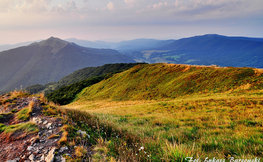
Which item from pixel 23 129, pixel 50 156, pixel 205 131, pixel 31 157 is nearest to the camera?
pixel 50 156

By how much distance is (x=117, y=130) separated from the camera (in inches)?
215

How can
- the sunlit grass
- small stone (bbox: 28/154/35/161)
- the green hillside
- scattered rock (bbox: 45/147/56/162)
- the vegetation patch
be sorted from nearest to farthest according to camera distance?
1. the sunlit grass
2. scattered rock (bbox: 45/147/56/162)
3. small stone (bbox: 28/154/35/161)
4. the vegetation patch
5. the green hillside

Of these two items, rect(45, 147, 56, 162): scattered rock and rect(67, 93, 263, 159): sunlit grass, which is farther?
rect(45, 147, 56, 162): scattered rock

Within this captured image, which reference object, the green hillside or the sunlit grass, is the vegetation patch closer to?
the sunlit grass

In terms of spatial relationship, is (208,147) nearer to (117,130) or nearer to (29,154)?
(117,130)

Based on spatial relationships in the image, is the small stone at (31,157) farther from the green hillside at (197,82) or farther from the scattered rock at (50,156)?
the green hillside at (197,82)

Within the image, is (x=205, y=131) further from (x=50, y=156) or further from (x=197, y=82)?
(x=197, y=82)

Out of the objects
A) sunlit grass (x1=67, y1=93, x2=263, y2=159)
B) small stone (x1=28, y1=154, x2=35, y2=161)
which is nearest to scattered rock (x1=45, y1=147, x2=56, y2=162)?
small stone (x1=28, y1=154, x2=35, y2=161)

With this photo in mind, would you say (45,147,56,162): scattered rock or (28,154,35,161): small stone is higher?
(45,147,56,162): scattered rock

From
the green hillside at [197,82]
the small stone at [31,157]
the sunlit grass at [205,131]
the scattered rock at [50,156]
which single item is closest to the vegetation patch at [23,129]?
the small stone at [31,157]

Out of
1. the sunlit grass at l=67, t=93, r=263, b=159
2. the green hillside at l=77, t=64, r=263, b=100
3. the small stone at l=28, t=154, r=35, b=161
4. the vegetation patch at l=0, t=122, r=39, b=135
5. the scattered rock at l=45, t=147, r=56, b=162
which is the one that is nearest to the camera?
the sunlit grass at l=67, t=93, r=263, b=159

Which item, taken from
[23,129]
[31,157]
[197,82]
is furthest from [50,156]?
[197,82]

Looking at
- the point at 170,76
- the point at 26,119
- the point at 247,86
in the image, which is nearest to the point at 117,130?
the point at 26,119

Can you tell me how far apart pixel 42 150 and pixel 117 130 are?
9.19 ft
